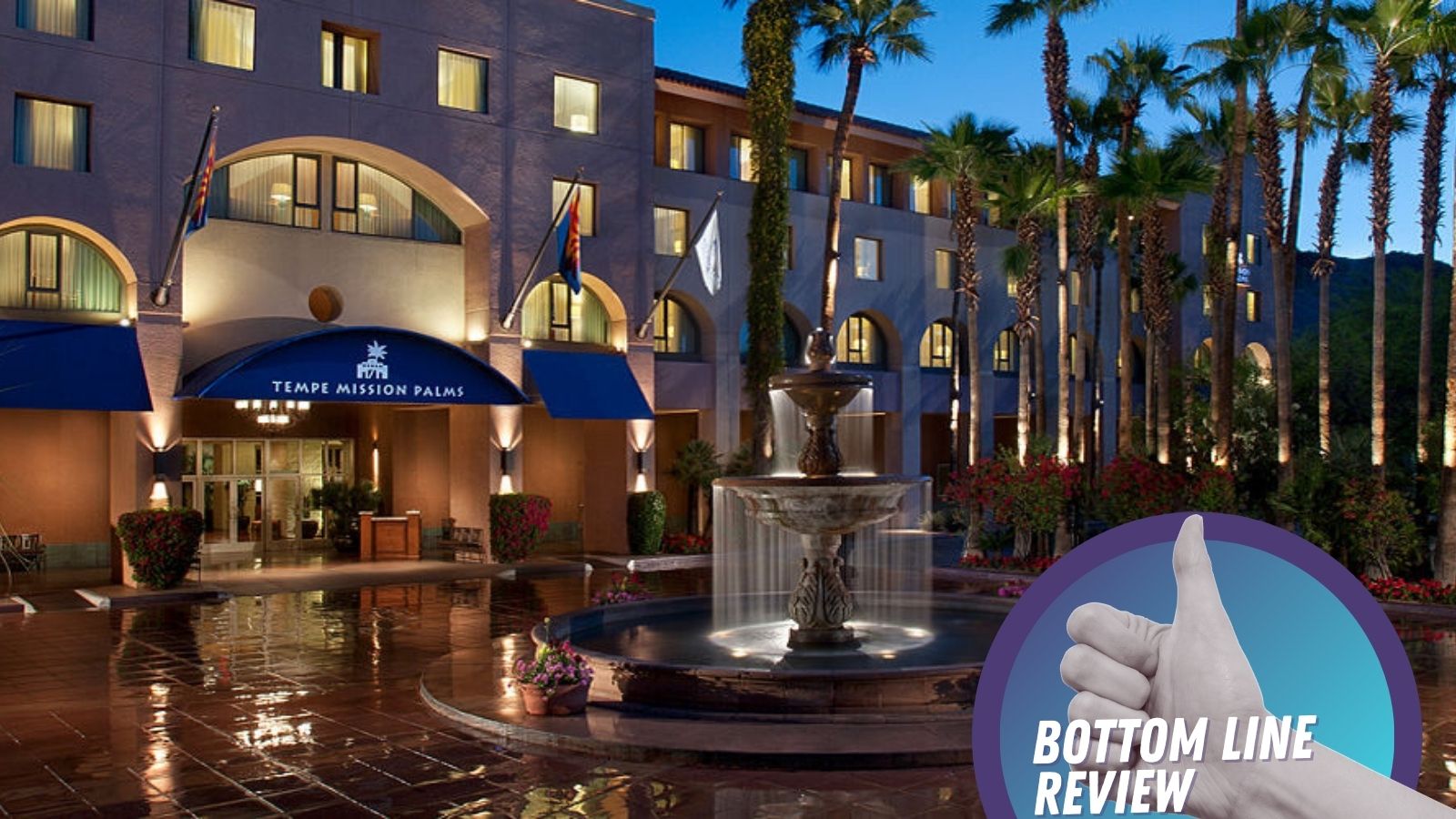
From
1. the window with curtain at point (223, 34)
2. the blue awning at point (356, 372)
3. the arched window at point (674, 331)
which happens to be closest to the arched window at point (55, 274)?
the blue awning at point (356, 372)

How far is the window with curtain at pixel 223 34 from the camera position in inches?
971

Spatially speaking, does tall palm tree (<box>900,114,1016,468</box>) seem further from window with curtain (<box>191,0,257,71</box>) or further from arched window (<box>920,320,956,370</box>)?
window with curtain (<box>191,0,257,71</box>)

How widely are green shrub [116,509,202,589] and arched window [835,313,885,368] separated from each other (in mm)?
20375

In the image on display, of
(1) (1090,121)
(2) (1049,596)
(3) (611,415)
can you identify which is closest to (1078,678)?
(2) (1049,596)

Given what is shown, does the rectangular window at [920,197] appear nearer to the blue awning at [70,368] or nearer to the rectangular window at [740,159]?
the rectangular window at [740,159]

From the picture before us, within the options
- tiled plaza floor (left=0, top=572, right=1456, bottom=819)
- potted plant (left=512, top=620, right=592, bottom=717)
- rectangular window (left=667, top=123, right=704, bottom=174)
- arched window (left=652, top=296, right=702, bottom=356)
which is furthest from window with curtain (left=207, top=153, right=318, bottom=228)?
potted plant (left=512, top=620, right=592, bottom=717)

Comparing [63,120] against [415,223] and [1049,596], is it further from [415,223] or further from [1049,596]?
[1049,596]

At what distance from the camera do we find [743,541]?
33625mm

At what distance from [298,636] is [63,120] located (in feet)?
38.8

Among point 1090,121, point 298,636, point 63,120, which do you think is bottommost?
point 298,636

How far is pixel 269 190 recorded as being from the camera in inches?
1029

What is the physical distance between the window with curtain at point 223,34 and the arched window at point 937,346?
74.6 ft

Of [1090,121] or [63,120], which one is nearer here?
[63,120]

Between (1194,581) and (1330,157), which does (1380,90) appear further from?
(1194,581)
